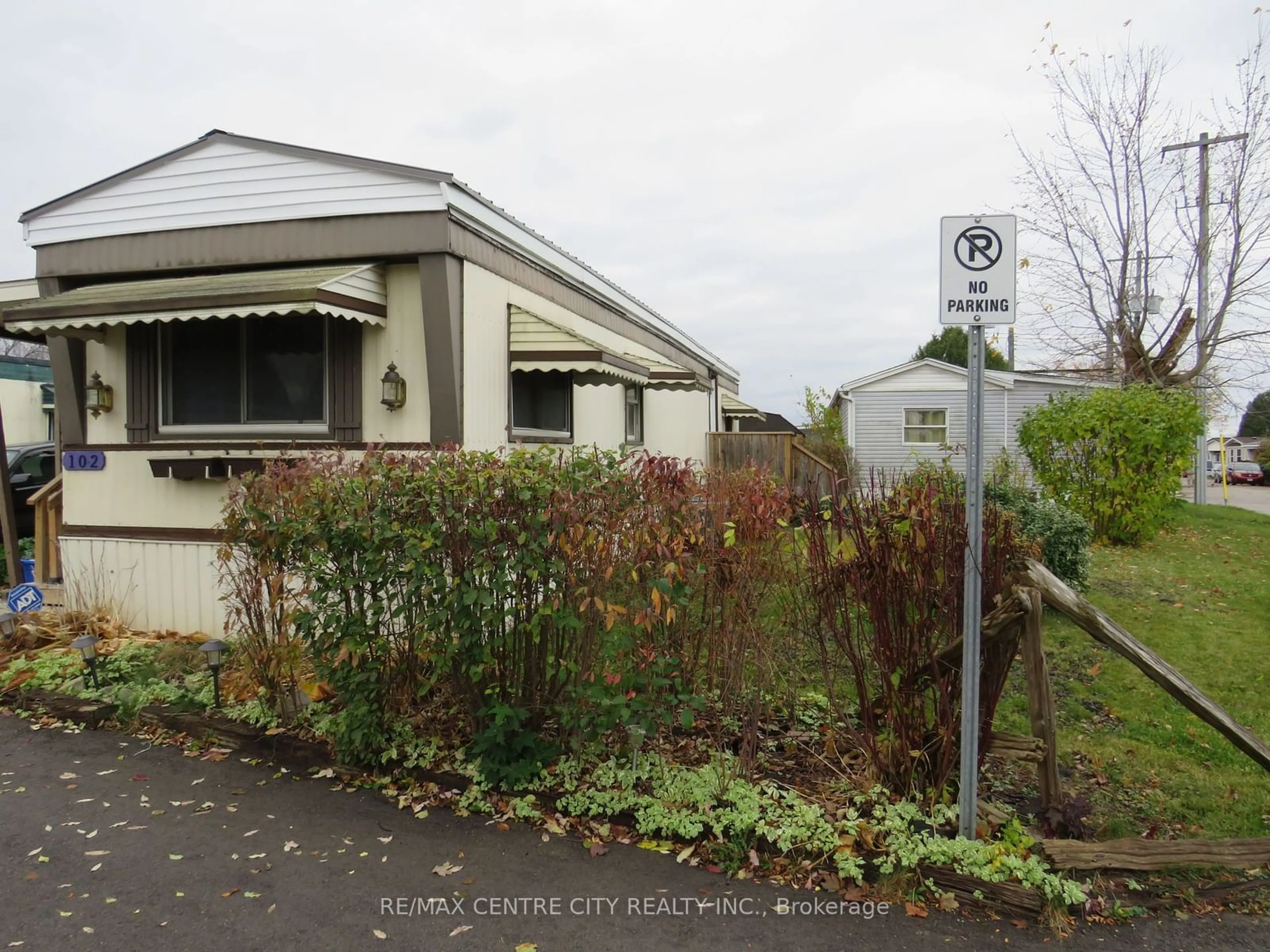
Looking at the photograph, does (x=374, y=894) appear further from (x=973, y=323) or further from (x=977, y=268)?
(x=977, y=268)

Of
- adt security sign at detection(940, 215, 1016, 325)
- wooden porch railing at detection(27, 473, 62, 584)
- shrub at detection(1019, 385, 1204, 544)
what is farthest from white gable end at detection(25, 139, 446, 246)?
shrub at detection(1019, 385, 1204, 544)

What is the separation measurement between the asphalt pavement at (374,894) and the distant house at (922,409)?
62.5ft

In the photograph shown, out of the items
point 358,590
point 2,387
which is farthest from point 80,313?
point 2,387

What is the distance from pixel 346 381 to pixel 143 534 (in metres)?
2.27

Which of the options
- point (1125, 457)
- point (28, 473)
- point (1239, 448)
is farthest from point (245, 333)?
point (1239, 448)

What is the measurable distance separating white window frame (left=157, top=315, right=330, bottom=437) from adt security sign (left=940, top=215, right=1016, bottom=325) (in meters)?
4.64

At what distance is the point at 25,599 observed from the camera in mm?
6059

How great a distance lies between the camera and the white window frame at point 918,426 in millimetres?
21828

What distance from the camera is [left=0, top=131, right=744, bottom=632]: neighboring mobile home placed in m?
5.87

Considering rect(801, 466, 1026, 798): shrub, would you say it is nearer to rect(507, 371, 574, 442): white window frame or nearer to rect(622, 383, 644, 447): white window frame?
rect(507, 371, 574, 442): white window frame

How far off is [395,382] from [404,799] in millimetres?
Result: 3140

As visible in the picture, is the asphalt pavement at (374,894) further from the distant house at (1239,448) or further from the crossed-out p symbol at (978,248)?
the distant house at (1239,448)

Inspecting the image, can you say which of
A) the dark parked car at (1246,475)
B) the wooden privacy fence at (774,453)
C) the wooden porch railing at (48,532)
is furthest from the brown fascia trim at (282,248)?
the dark parked car at (1246,475)

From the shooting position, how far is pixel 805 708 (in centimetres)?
440
